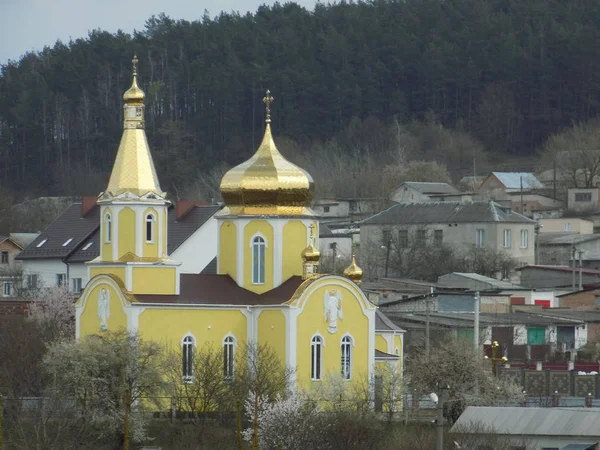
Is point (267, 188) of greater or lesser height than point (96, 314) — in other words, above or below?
above

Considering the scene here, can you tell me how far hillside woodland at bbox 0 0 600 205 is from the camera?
105 m

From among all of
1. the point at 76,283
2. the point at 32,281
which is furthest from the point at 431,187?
the point at 76,283

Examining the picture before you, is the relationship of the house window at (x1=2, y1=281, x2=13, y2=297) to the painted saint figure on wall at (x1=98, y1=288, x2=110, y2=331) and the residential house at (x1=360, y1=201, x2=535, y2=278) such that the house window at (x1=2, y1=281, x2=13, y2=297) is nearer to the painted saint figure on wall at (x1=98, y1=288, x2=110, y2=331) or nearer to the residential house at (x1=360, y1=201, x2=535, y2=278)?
the residential house at (x1=360, y1=201, x2=535, y2=278)

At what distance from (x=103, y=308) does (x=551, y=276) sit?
88.8ft

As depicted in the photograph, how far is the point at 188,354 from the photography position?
135 ft

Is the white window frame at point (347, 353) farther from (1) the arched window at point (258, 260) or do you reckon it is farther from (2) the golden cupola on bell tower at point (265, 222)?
(1) the arched window at point (258, 260)

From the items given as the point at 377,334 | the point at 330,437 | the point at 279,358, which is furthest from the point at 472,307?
the point at 330,437

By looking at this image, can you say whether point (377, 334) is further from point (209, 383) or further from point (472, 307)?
point (472, 307)

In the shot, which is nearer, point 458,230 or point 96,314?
point 96,314

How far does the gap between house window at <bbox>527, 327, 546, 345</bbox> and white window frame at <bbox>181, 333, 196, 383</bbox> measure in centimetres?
1542

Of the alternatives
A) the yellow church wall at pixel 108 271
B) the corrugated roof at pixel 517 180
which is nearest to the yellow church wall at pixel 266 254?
the yellow church wall at pixel 108 271

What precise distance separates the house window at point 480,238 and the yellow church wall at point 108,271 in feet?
94.2

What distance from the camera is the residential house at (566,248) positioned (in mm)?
70562

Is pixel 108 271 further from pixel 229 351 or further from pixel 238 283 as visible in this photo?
pixel 229 351
